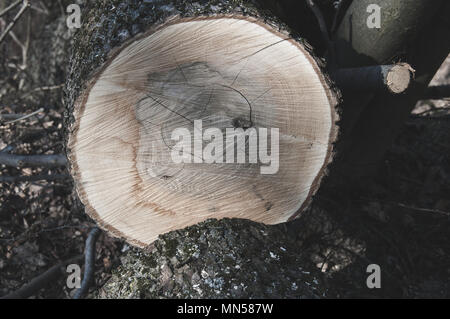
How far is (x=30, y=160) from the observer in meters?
2.56

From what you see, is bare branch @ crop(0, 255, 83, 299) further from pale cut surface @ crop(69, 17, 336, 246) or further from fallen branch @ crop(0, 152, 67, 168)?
pale cut surface @ crop(69, 17, 336, 246)

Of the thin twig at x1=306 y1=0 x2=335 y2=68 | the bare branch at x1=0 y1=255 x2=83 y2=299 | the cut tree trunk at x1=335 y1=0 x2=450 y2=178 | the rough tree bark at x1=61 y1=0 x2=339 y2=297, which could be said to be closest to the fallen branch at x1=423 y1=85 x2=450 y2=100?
the cut tree trunk at x1=335 y1=0 x2=450 y2=178

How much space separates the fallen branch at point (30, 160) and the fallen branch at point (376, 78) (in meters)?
1.77

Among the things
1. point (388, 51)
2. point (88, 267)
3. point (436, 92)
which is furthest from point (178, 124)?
point (436, 92)

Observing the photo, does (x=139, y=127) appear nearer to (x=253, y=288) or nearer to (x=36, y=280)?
(x=253, y=288)

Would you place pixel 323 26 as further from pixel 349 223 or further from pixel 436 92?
pixel 349 223

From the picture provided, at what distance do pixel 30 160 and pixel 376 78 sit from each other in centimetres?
214

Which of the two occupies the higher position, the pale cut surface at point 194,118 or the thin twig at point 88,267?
the pale cut surface at point 194,118

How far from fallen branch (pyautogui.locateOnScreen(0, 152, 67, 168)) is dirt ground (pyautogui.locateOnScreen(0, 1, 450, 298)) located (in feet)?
0.44

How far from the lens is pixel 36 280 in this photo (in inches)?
96.2

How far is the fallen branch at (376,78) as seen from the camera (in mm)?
1779

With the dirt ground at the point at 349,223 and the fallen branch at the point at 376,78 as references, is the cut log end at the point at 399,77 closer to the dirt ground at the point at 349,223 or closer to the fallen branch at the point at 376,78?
the fallen branch at the point at 376,78

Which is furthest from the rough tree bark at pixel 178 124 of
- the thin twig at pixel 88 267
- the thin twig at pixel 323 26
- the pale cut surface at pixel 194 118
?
the thin twig at pixel 88 267
